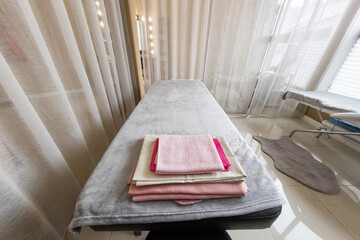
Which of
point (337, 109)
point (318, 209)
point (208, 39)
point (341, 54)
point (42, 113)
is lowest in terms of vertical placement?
point (318, 209)

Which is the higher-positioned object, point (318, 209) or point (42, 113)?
point (42, 113)

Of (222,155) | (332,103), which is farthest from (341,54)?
(222,155)

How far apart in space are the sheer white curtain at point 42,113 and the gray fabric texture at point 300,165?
5.56ft

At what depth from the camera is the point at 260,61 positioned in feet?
6.35

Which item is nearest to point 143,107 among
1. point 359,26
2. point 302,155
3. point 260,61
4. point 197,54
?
point 197,54

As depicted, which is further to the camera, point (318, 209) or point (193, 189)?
point (318, 209)

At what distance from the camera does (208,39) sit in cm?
179

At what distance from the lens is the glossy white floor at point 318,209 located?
2.59ft

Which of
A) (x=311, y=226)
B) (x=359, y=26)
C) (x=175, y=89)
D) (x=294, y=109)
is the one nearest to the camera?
(x=311, y=226)

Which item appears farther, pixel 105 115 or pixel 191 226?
pixel 105 115

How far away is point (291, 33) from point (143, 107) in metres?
2.29

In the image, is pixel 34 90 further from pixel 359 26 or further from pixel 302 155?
pixel 359 26

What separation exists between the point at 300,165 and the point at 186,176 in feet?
5.02

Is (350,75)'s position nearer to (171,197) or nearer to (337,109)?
(337,109)
